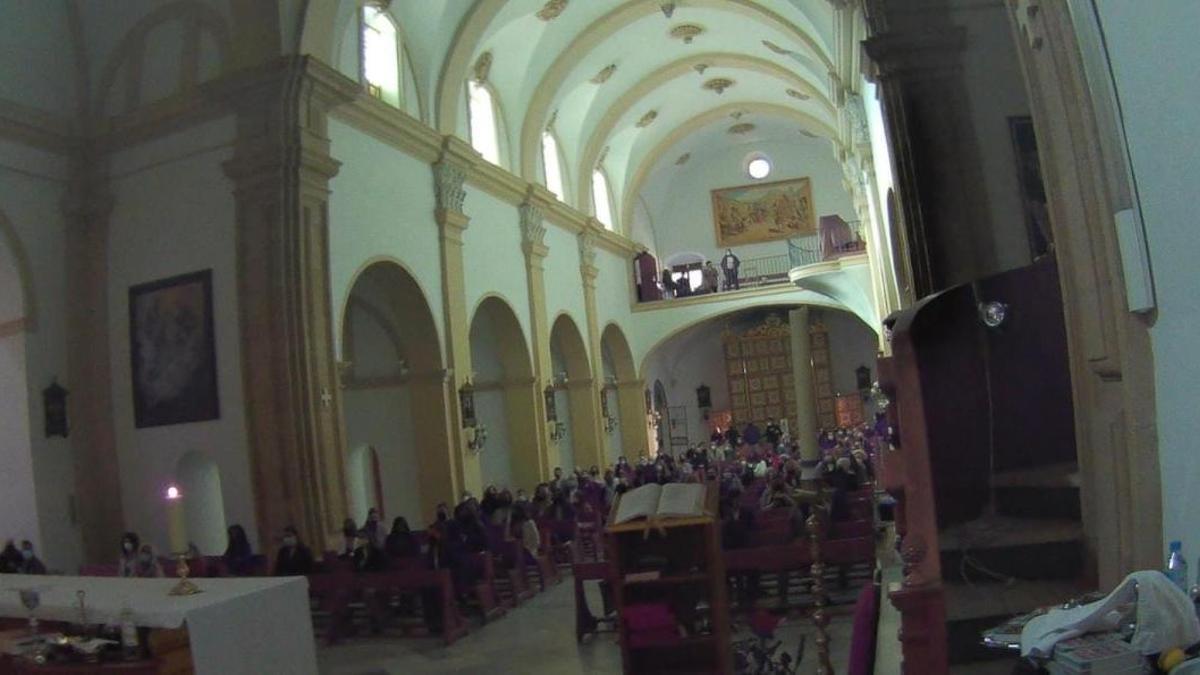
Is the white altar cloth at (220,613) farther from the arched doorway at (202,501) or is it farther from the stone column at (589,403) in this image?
the stone column at (589,403)

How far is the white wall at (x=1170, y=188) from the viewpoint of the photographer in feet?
8.95

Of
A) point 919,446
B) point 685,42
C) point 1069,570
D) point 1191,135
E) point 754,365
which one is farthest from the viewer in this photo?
point 754,365

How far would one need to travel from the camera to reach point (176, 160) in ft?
42.1

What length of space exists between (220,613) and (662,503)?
278 centimetres

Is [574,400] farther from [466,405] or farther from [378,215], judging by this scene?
[378,215]

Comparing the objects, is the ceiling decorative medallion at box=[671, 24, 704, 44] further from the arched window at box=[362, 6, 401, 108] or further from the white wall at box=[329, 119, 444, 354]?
the white wall at box=[329, 119, 444, 354]

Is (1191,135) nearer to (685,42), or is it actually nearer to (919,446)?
(919,446)

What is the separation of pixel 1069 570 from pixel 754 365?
87.1ft

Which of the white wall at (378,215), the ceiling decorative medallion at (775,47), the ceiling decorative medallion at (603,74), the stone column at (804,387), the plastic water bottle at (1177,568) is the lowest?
the plastic water bottle at (1177,568)

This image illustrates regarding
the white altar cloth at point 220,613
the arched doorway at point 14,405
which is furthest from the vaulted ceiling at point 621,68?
the white altar cloth at point 220,613

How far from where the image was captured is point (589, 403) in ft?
72.3

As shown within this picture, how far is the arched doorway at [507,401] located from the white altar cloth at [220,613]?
39.7 ft

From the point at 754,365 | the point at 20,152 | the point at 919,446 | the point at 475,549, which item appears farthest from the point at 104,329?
the point at 754,365

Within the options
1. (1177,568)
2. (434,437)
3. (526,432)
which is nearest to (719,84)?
(526,432)
